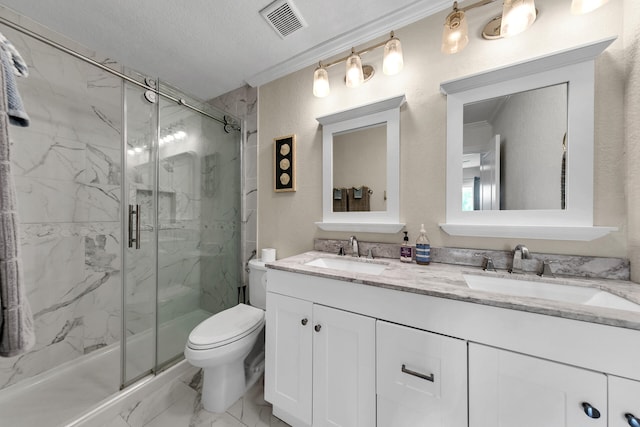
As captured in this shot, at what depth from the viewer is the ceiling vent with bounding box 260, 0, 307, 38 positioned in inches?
48.0

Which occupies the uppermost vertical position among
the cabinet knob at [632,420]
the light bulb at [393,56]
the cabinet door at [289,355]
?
the light bulb at [393,56]

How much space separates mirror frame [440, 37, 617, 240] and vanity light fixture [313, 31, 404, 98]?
303mm

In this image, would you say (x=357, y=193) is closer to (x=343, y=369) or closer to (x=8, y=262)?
(x=343, y=369)

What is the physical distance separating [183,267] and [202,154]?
949 millimetres

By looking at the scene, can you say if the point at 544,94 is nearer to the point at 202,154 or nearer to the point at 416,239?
the point at 416,239

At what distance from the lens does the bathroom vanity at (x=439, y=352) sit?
587 mm

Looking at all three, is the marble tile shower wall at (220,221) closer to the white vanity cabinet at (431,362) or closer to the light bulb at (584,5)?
the white vanity cabinet at (431,362)

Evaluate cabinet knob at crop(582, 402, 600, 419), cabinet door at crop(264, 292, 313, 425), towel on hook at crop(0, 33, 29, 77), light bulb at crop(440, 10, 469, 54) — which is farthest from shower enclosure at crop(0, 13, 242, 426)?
cabinet knob at crop(582, 402, 600, 419)

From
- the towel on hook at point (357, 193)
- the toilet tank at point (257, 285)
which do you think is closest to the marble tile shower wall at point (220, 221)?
the toilet tank at point (257, 285)

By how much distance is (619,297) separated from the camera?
29.7 inches

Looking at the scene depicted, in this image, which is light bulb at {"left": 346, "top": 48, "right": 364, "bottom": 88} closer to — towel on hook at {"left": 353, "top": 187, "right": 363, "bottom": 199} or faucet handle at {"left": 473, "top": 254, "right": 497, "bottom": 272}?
towel on hook at {"left": 353, "top": 187, "right": 363, "bottom": 199}

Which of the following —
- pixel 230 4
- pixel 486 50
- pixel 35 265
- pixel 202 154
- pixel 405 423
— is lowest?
pixel 405 423

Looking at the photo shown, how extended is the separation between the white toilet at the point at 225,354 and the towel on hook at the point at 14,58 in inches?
48.3

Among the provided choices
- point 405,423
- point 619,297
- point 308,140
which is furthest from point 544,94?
point 405,423
